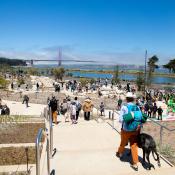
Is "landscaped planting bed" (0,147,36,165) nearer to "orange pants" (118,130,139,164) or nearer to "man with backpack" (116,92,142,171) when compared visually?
"orange pants" (118,130,139,164)

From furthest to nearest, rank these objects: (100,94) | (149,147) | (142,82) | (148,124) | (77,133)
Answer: (142,82) → (100,94) → (148,124) → (77,133) → (149,147)

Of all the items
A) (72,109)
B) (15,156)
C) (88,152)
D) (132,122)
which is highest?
(132,122)

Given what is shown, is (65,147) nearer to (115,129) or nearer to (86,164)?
(86,164)

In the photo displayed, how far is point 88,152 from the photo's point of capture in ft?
29.9

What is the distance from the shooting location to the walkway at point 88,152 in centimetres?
782

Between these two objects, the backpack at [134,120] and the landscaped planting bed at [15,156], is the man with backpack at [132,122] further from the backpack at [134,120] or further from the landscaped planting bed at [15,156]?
the landscaped planting bed at [15,156]

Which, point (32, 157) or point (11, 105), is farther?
point (11, 105)

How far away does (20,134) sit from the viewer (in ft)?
39.9

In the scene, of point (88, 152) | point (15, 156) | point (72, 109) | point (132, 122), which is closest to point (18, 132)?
point (72, 109)

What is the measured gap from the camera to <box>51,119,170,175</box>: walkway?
782cm

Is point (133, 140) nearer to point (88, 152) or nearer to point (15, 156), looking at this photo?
point (88, 152)

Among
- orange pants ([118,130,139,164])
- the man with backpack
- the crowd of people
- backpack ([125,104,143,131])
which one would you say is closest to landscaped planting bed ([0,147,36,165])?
orange pants ([118,130,139,164])

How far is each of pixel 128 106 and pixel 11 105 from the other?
800 inches

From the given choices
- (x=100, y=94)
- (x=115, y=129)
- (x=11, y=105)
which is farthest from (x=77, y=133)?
(x=100, y=94)
